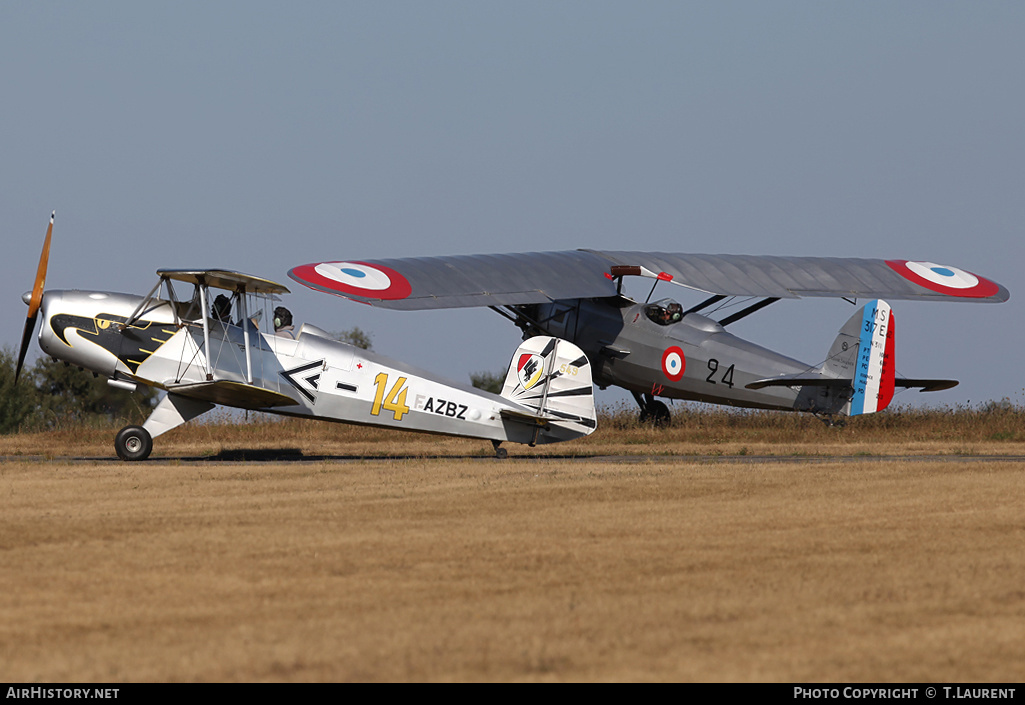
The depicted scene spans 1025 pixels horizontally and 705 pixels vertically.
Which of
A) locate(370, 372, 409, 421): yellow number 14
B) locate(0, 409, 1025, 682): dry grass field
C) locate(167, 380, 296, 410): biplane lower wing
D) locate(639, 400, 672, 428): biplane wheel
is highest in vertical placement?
locate(639, 400, 672, 428): biplane wheel

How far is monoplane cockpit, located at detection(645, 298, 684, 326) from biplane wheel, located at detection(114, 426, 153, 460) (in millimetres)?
8944

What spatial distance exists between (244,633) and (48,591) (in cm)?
156

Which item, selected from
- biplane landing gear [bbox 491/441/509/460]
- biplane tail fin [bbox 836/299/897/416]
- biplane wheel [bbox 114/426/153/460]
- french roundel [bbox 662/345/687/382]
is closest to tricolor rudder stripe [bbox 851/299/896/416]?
biplane tail fin [bbox 836/299/897/416]

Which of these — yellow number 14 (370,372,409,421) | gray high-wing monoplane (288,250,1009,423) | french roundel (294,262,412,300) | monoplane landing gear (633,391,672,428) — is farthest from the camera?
monoplane landing gear (633,391,672,428)

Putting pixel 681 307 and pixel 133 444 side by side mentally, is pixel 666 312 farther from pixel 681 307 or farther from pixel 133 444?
pixel 133 444

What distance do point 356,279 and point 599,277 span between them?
5857mm

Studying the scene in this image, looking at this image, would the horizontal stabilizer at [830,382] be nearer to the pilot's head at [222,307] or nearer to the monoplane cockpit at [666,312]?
the monoplane cockpit at [666,312]

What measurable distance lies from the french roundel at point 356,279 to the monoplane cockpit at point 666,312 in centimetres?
525

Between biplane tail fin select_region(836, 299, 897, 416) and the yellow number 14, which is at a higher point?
biplane tail fin select_region(836, 299, 897, 416)

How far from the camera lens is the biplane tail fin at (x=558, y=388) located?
50.5ft

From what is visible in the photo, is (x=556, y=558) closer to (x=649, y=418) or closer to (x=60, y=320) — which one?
(x=60, y=320)

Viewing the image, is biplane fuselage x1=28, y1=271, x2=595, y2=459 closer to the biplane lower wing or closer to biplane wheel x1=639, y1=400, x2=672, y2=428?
the biplane lower wing

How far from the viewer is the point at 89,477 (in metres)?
12.2

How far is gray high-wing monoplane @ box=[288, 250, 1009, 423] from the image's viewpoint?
17.6 meters
